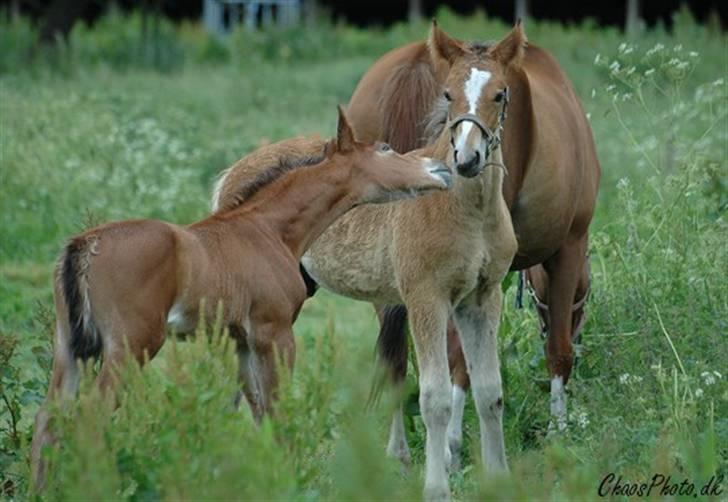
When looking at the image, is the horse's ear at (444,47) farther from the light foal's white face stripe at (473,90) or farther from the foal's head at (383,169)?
the foal's head at (383,169)

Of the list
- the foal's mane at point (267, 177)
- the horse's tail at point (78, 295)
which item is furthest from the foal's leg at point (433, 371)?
the horse's tail at point (78, 295)

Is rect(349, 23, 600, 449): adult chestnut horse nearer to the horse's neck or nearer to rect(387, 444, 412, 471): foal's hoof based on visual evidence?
rect(387, 444, 412, 471): foal's hoof

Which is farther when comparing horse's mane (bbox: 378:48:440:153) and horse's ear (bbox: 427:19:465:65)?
horse's mane (bbox: 378:48:440:153)

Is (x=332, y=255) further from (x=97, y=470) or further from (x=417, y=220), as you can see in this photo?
(x=97, y=470)

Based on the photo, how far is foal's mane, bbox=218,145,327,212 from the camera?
702 cm

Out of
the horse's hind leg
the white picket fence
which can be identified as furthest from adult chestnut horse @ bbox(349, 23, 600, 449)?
the white picket fence

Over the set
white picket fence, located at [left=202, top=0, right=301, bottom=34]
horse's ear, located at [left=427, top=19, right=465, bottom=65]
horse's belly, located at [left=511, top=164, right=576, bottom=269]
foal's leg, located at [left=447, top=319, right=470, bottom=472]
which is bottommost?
white picket fence, located at [left=202, top=0, right=301, bottom=34]

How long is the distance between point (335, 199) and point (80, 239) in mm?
1381

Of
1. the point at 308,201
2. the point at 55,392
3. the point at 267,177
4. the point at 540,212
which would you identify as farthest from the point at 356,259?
the point at 55,392

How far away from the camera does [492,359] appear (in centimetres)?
691

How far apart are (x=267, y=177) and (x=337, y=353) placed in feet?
7.27

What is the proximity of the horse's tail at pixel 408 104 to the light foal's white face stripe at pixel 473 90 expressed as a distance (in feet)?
4.24

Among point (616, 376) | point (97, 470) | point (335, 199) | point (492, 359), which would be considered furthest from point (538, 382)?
point (97, 470)

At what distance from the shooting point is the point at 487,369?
692cm
